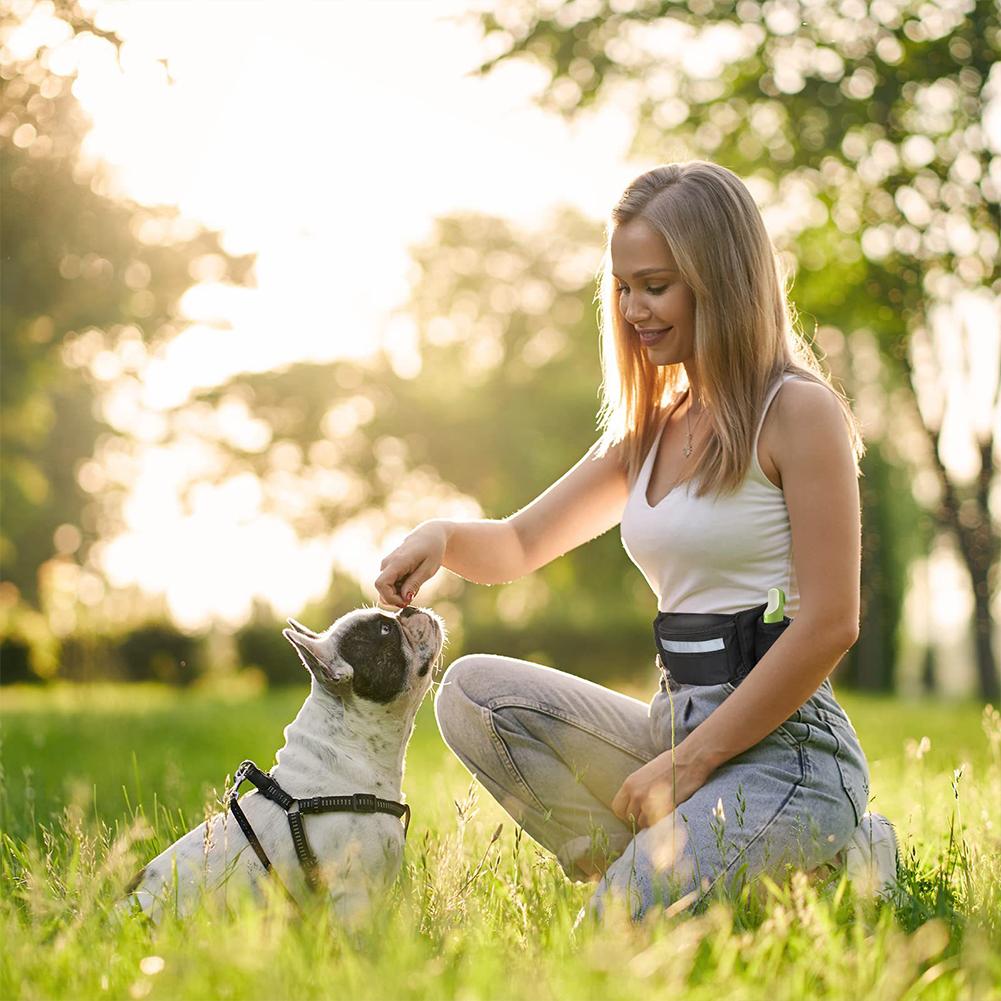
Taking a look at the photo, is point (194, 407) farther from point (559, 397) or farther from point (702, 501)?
point (702, 501)

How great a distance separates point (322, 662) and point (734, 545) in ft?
4.14

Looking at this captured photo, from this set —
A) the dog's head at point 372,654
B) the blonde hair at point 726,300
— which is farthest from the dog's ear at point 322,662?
the blonde hair at point 726,300

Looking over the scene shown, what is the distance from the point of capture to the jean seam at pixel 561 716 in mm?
3891

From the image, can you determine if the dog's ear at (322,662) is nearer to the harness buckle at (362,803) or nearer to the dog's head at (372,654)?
the dog's head at (372,654)

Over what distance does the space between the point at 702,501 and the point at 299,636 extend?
49.5 inches

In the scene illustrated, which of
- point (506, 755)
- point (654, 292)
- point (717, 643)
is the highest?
point (654, 292)

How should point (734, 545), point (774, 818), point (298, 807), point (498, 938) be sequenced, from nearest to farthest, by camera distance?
point (498, 938)
point (774, 818)
point (298, 807)
point (734, 545)

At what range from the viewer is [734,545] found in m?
3.64

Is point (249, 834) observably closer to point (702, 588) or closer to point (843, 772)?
point (702, 588)

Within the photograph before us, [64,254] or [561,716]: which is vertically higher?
[64,254]

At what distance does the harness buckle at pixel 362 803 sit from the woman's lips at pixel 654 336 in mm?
1621

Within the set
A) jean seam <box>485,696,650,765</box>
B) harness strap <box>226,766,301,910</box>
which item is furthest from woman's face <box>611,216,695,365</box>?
harness strap <box>226,766,301,910</box>

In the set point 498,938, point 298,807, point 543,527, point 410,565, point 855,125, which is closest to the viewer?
point 498,938

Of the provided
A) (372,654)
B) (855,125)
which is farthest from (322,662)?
(855,125)
